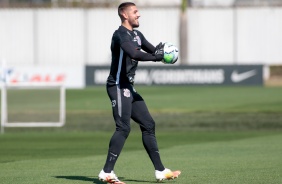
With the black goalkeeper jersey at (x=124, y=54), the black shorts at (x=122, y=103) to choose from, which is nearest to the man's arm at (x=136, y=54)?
the black goalkeeper jersey at (x=124, y=54)

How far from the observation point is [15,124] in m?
22.9

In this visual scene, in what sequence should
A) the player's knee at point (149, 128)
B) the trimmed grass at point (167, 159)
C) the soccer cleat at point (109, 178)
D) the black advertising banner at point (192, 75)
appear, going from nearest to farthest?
the soccer cleat at point (109, 178), the player's knee at point (149, 128), the trimmed grass at point (167, 159), the black advertising banner at point (192, 75)

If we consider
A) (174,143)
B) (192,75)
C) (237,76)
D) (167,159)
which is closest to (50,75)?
(192,75)

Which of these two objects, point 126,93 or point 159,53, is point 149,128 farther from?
point 159,53

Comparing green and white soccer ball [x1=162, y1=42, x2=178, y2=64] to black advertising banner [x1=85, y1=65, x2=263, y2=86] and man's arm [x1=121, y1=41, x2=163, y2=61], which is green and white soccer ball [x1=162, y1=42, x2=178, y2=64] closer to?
man's arm [x1=121, y1=41, x2=163, y2=61]

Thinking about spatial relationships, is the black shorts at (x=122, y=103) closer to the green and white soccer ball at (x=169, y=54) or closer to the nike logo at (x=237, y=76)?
the green and white soccer ball at (x=169, y=54)

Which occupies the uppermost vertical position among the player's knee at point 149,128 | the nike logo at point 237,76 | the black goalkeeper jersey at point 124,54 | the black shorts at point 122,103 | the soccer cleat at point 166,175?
the black goalkeeper jersey at point 124,54

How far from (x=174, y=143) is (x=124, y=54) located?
755cm

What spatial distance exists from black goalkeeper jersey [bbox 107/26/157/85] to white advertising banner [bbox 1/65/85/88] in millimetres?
25840

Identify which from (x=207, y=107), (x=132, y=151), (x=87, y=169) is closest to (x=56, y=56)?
(x=207, y=107)

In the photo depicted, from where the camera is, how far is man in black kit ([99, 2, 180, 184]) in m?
10.8

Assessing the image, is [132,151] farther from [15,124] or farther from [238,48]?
[238,48]

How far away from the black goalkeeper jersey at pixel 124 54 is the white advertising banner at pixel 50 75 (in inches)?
1017

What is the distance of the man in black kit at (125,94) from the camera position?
10.8m
